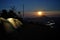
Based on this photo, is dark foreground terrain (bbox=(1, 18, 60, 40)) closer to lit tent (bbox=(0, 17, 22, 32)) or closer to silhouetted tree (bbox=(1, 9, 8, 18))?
lit tent (bbox=(0, 17, 22, 32))

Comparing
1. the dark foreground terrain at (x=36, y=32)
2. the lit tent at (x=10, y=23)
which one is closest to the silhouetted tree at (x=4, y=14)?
the lit tent at (x=10, y=23)

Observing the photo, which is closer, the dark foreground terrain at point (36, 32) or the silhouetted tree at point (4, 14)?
the silhouetted tree at point (4, 14)

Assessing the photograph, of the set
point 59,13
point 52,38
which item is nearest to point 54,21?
point 59,13

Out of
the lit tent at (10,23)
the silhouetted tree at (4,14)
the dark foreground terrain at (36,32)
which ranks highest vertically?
the silhouetted tree at (4,14)

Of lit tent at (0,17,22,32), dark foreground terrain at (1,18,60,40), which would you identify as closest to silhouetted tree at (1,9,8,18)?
lit tent at (0,17,22,32)

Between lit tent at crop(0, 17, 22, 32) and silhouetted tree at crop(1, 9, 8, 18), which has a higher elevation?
silhouetted tree at crop(1, 9, 8, 18)

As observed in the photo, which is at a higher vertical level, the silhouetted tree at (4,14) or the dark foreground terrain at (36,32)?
the silhouetted tree at (4,14)

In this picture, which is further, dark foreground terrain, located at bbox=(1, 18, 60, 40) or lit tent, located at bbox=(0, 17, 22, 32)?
dark foreground terrain, located at bbox=(1, 18, 60, 40)

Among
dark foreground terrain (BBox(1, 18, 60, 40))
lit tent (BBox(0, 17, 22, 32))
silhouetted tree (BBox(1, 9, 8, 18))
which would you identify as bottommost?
dark foreground terrain (BBox(1, 18, 60, 40))

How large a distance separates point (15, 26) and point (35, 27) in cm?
41

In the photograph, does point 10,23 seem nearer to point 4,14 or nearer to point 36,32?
point 4,14

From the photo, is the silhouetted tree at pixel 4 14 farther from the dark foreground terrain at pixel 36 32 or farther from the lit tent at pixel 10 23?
the dark foreground terrain at pixel 36 32

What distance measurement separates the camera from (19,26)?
2729mm

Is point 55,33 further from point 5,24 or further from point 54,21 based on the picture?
point 5,24
